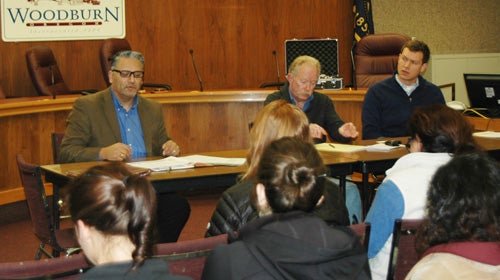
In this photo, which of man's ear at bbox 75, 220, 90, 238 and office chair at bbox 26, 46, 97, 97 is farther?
office chair at bbox 26, 46, 97, 97

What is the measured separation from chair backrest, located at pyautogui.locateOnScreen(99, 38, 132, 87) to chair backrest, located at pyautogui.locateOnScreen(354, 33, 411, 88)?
2.34 meters

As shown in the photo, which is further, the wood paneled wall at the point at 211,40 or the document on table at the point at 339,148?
the wood paneled wall at the point at 211,40

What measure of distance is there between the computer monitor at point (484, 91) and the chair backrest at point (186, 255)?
14.5 feet

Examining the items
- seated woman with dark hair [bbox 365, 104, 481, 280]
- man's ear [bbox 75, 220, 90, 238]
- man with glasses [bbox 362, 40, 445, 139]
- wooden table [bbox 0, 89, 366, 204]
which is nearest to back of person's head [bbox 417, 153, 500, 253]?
seated woman with dark hair [bbox 365, 104, 481, 280]

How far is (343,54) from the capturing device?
32.7 feet

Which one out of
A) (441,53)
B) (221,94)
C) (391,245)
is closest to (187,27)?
(221,94)

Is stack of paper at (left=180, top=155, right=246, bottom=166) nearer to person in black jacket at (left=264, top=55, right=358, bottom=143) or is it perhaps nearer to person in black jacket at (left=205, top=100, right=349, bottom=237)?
person in black jacket at (left=205, top=100, right=349, bottom=237)

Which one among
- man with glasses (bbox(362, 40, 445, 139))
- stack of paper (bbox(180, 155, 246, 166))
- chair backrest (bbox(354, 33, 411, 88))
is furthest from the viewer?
chair backrest (bbox(354, 33, 411, 88))

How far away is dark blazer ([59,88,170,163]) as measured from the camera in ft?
14.8

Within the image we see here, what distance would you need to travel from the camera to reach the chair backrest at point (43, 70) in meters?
7.41

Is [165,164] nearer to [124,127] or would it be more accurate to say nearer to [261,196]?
[124,127]

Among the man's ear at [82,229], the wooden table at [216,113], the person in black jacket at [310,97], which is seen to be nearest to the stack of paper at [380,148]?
the person in black jacket at [310,97]

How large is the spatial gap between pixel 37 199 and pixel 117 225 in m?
2.24

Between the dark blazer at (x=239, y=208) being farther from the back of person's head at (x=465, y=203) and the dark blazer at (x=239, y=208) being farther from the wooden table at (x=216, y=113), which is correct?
the wooden table at (x=216, y=113)
